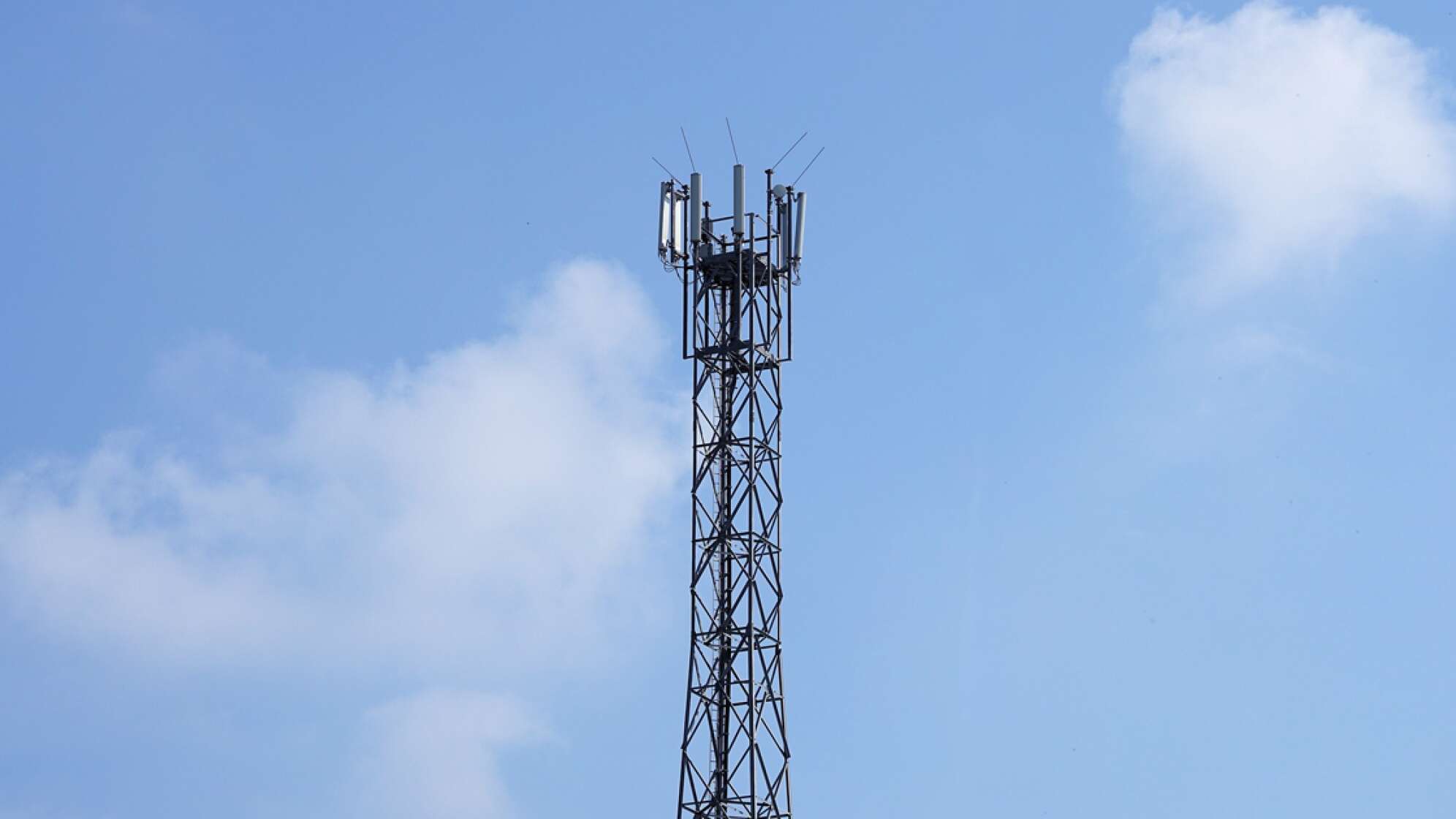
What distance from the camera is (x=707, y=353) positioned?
88.2 m

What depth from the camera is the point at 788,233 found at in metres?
89.4

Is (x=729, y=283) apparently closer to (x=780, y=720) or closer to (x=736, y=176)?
(x=736, y=176)

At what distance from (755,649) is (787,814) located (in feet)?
15.2

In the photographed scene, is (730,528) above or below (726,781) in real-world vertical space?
above

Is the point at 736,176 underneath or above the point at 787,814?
above

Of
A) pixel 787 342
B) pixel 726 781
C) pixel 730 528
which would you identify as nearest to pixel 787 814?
pixel 726 781

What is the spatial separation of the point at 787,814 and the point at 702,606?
6.27m

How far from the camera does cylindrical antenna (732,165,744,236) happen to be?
89.0 metres

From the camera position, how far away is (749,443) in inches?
3447

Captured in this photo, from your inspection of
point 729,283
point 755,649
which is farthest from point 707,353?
point 755,649

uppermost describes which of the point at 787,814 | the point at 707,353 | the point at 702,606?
the point at 707,353

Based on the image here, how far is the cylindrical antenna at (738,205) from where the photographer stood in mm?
89000

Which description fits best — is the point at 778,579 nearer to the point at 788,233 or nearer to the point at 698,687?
the point at 698,687

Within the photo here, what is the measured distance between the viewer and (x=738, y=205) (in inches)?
3511
